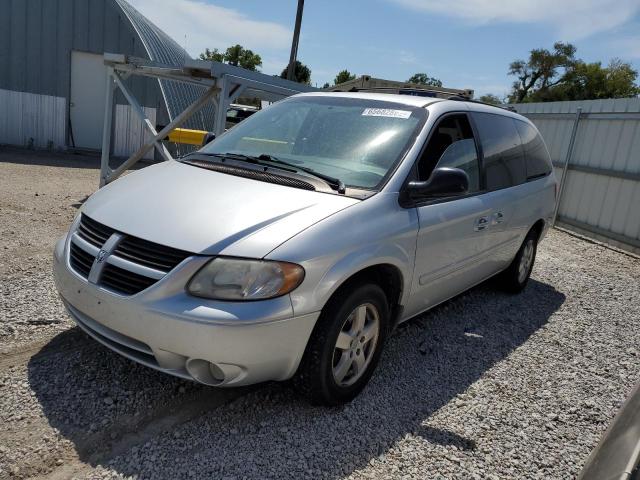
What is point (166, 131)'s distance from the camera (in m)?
8.64

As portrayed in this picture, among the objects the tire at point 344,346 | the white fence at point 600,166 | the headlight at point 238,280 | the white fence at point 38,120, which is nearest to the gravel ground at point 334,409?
the tire at point 344,346

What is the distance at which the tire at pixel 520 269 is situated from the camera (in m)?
5.39

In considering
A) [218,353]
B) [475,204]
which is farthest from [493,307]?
[218,353]

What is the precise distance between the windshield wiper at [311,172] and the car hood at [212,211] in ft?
0.36

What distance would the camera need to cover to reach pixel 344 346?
2.99m

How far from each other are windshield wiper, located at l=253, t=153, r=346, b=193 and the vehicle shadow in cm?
127

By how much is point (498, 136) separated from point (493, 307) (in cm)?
167

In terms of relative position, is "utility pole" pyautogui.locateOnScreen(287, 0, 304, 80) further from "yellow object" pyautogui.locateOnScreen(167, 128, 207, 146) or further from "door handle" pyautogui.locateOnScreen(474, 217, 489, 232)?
"door handle" pyautogui.locateOnScreen(474, 217, 489, 232)

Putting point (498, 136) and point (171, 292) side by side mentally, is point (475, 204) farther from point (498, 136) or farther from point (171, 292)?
point (171, 292)

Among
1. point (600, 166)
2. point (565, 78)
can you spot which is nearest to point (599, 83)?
point (565, 78)

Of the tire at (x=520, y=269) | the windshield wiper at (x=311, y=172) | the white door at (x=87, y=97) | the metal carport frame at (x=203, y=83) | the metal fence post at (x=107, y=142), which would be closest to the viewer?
the windshield wiper at (x=311, y=172)

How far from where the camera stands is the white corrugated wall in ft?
50.6

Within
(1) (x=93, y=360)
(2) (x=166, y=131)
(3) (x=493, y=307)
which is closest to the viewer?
(1) (x=93, y=360)

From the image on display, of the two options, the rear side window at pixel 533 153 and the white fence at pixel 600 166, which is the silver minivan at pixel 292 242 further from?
the white fence at pixel 600 166
